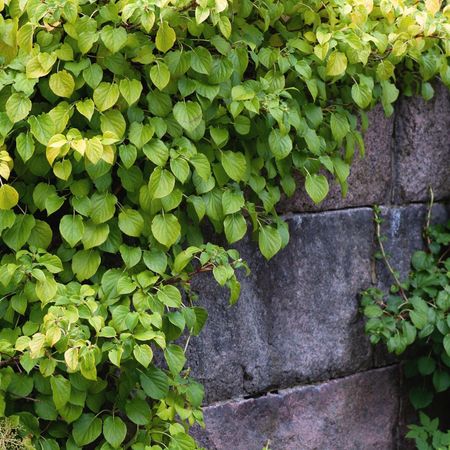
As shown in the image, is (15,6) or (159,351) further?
(159,351)

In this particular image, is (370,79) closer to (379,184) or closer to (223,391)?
(379,184)

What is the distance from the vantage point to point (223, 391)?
2.75 metres

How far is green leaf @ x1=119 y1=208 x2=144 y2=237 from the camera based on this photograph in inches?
92.4

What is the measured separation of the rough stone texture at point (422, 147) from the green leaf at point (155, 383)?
1236mm

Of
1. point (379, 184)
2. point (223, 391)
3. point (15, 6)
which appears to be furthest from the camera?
point (379, 184)

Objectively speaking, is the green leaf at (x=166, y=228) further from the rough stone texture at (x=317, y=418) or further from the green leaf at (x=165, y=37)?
the rough stone texture at (x=317, y=418)

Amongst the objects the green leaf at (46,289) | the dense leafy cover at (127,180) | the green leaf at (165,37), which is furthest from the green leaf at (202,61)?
the green leaf at (46,289)

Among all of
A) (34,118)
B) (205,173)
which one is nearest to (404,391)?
(205,173)

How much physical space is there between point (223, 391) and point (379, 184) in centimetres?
94

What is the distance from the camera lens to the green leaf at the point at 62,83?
2.24 m

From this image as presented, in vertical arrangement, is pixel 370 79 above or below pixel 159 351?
above

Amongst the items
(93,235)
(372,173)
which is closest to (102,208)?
(93,235)

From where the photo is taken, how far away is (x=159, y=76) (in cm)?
232

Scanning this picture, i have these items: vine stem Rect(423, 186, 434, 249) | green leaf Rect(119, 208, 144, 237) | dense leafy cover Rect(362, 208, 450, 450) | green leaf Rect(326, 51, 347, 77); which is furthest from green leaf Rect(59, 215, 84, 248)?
vine stem Rect(423, 186, 434, 249)
